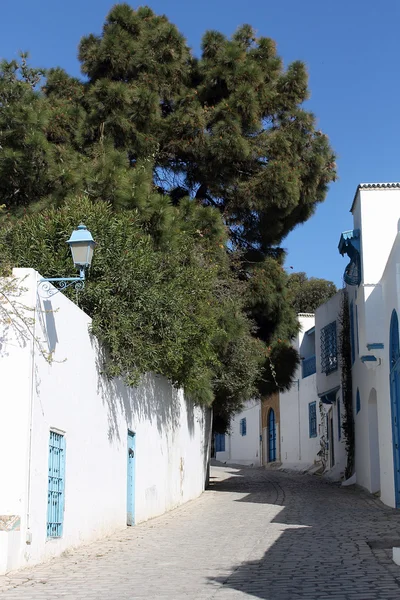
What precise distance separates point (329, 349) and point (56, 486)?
16.4 m

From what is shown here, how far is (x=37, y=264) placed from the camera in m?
11.1

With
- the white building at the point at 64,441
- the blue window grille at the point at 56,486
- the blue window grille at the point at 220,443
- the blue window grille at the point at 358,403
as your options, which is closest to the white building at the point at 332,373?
the blue window grille at the point at 358,403

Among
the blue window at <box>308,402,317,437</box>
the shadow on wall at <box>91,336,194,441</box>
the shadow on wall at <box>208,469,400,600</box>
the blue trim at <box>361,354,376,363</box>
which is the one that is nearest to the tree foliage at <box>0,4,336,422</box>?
the shadow on wall at <box>91,336,194,441</box>

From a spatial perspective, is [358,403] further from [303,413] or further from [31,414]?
[31,414]

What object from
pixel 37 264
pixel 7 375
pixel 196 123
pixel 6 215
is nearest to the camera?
pixel 7 375

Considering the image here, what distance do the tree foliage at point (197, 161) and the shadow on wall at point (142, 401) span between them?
51 centimetres

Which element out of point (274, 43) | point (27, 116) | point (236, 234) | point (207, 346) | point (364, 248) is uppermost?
point (274, 43)

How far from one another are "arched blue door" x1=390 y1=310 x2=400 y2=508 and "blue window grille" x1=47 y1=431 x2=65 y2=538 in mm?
7158

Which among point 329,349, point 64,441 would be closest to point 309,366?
point 329,349

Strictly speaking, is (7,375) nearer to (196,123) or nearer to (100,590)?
(100,590)

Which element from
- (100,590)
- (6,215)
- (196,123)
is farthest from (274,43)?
(100,590)

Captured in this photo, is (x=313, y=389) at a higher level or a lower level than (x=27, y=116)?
lower

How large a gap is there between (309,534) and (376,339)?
5.41m

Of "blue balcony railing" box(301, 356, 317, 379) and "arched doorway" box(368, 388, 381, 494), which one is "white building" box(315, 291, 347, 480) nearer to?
"blue balcony railing" box(301, 356, 317, 379)
